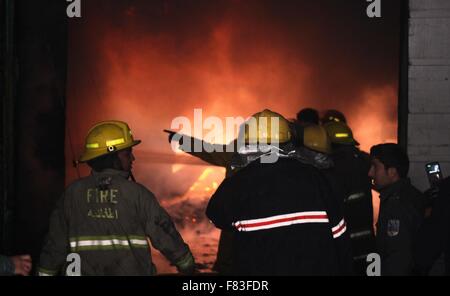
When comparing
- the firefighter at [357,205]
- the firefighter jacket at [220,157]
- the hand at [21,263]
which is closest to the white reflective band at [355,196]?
the firefighter at [357,205]

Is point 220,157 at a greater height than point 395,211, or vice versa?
point 220,157

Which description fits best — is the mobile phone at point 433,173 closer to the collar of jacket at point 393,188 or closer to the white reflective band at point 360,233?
the collar of jacket at point 393,188

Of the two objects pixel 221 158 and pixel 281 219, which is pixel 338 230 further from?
pixel 221 158

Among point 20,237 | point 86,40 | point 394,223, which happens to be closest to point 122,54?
point 86,40

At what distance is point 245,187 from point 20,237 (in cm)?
356

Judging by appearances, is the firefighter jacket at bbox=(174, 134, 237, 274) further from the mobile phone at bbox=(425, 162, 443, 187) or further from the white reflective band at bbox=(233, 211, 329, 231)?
the white reflective band at bbox=(233, 211, 329, 231)

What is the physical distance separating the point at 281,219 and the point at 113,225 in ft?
4.02

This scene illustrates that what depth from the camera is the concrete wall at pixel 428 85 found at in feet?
21.2

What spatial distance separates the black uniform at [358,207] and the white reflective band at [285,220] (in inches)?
65.7

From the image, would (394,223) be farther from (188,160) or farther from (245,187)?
(188,160)

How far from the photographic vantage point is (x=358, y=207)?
18.6 ft

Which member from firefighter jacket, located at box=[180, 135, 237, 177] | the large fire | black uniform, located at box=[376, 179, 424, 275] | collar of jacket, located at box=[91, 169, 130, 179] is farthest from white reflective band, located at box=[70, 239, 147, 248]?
the large fire

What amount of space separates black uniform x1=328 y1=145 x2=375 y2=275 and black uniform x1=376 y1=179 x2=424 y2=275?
2.05ft

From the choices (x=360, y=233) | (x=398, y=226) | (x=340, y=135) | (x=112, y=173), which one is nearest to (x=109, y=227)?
(x=112, y=173)
